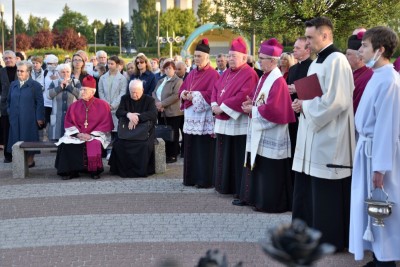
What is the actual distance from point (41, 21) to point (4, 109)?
98990 mm

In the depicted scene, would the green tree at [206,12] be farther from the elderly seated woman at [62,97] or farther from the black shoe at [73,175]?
the black shoe at [73,175]

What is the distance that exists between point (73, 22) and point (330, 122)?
104 meters

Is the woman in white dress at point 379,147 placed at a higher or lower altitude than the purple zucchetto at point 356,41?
lower

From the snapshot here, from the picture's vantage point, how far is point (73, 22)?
104938mm

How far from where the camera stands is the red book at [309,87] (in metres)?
5.84

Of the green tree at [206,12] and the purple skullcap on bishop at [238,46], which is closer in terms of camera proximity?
the purple skullcap on bishop at [238,46]

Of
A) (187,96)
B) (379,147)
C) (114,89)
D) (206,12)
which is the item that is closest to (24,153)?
(114,89)

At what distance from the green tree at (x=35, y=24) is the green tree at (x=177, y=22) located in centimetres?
3320

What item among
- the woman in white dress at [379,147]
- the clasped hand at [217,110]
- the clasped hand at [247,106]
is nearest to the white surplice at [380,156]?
the woman in white dress at [379,147]

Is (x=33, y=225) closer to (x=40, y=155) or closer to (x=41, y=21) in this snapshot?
(x=40, y=155)

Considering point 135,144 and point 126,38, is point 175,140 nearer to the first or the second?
point 135,144

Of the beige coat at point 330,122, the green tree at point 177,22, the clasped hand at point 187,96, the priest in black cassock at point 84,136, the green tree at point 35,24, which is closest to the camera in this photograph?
the beige coat at point 330,122

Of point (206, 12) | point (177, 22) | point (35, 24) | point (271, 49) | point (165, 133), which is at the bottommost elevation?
point (165, 133)

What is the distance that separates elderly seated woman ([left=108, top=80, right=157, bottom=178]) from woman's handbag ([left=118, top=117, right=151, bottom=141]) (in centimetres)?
2
